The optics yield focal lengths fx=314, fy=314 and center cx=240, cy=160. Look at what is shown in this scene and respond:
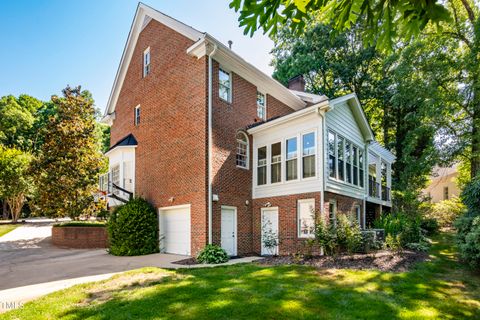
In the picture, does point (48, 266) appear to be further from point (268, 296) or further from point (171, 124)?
point (268, 296)

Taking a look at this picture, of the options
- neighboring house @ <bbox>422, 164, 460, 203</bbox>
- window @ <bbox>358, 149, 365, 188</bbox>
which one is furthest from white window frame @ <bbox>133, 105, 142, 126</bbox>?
neighboring house @ <bbox>422, 164, 460, 203</bbox>

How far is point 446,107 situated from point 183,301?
18.3 m

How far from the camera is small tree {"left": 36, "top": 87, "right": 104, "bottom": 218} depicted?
17344 mm

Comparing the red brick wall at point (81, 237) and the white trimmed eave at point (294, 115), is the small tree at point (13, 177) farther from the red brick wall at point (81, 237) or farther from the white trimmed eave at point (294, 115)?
the white trimmed eave at point (294, 115)

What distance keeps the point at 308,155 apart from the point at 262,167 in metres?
2.35

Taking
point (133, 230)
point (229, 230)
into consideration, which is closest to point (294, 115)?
point (229, 230)

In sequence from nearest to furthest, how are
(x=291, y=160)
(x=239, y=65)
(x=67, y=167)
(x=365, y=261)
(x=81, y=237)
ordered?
(x=365, y=261), (x=291, y=160), (x=239, y=65), (x=81, y=237), (x=67, y=167)

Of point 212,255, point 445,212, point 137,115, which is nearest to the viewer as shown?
point 212,255

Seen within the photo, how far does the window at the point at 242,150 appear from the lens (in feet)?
44.7

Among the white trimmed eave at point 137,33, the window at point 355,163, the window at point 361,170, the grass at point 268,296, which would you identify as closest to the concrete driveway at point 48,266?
the grass at point 268,296

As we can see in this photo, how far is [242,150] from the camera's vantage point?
13852 millimetres

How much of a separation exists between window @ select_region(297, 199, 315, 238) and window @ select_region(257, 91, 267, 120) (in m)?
4.87

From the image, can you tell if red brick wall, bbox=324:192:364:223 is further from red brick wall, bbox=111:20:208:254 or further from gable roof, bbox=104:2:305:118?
gable roof, bbox=104:2:305:118

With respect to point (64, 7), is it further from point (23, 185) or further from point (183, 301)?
point (23, 185)
